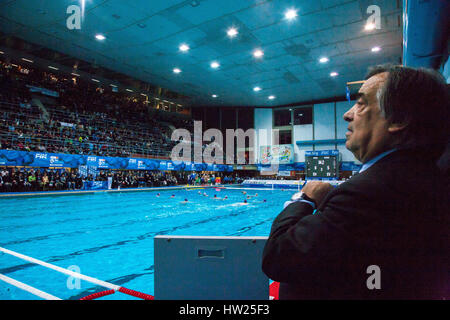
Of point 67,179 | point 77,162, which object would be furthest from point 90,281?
point 67,179

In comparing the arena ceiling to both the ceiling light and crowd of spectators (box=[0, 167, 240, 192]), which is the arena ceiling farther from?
crowd of spectators (box=[0, 167, 240, 192])

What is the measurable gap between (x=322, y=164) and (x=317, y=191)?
27.8 m

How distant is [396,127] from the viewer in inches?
37.7

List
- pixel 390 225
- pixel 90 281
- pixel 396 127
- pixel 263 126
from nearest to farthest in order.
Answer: pixel 390 225 → pixel 396 127 → pixel 90 281 → pixel 263 126

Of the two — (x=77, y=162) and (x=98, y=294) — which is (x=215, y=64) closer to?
(x=77, y=162)

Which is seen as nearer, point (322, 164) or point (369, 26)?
point (369, 26)

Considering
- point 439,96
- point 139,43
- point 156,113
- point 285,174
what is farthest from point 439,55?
point 156,113

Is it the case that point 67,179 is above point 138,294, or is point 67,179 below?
above

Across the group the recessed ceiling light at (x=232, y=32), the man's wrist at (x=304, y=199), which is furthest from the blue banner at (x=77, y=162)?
the man's wrist at (x=304, y=199)

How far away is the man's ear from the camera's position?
945mm

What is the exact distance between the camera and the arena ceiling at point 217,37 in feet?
39.4

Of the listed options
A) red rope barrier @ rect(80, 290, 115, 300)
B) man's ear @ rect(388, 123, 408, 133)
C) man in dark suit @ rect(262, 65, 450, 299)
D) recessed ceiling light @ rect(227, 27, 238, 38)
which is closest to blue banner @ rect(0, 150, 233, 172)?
recessed ceiling light @ rect(227, 27, 238, 38)

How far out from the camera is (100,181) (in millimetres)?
20969

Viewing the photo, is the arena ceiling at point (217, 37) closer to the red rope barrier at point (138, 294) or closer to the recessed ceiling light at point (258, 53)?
the recessed ceiling light at point (258, 53)
